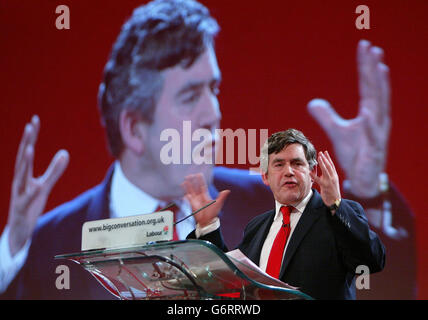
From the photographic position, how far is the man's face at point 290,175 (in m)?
2.34

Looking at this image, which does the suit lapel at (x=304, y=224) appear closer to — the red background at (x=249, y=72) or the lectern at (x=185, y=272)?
the lectern at (x=185, y=272)

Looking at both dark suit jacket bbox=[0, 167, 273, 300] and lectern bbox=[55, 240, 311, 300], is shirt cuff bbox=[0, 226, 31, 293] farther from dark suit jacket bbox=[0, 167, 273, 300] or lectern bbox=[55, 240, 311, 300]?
lectern bbox=[55, 240, 311, 300]

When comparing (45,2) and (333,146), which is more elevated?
(45,2)

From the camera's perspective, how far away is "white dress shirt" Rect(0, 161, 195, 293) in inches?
159

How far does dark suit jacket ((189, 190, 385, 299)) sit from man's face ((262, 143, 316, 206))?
77 mm

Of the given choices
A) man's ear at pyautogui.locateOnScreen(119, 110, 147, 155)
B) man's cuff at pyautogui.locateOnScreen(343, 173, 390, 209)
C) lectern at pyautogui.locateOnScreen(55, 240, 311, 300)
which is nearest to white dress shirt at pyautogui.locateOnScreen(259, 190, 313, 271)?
lectern at pyautogui.locateOnScreen(55, 240, 311, 300)

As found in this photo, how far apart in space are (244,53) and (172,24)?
1.91ft

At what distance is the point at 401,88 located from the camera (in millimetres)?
3953

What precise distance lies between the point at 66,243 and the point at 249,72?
74.2 inches

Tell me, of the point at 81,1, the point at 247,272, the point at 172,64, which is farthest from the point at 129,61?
the point at 247,272
